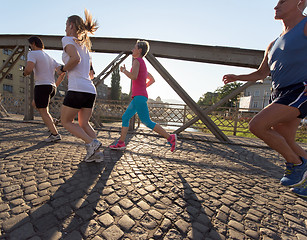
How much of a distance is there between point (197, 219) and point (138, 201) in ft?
1.80

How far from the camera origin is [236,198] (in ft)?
5.70

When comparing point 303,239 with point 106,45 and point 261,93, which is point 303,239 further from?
point 261,93

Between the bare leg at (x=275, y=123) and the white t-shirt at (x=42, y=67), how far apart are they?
12.9ft

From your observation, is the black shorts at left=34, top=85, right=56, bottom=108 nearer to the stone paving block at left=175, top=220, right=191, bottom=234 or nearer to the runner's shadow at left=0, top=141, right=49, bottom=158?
the runner's shadow at left=0, top=141, right=49, bottom=158

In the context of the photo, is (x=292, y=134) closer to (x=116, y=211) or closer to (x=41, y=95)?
(x=116, y=211)

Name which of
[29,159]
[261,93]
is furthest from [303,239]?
[261,93]

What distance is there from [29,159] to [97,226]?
6.24ft

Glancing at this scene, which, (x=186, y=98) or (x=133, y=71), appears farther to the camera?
(x=186, y=98)

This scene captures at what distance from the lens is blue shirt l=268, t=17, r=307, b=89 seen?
1.70 meters

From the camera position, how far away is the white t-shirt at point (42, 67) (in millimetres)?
3336

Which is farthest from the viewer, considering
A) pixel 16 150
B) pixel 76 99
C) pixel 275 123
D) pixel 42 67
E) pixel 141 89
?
pixel 42 67

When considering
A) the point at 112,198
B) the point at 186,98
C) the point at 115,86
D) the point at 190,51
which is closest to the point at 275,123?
the point at 112,198

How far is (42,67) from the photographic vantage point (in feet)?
11.1

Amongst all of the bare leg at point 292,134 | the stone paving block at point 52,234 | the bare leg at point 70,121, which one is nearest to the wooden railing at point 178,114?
the bare leg at point 70,121
